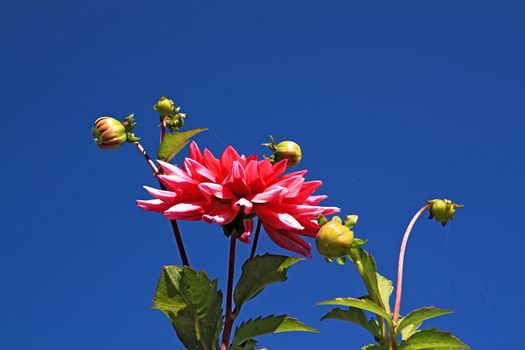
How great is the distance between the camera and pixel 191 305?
1.38 meters

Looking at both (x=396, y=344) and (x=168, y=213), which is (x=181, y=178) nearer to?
(x=168, y=213)

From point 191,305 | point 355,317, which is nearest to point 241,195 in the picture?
point 191,305

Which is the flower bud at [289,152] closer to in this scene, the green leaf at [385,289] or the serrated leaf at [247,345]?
the green leaf at [385,289]

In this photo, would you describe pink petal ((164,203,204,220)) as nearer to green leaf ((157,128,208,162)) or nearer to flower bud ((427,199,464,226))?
green leaf ((157,128,208,162))

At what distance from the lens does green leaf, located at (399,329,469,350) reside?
135 centimetres

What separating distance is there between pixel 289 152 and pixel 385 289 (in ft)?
1.40

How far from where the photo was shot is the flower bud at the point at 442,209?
166 centimetres

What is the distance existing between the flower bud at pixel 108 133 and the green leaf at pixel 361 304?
649mm

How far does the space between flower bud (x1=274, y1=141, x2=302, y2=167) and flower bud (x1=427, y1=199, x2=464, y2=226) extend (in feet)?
1.23

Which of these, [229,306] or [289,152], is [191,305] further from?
[289,152]

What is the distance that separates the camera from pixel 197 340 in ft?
4.53

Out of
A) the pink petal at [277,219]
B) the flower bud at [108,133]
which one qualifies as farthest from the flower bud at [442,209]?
the flower bud at [108,133]

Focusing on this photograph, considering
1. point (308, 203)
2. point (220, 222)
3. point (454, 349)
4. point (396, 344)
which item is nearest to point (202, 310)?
point (220, 222)

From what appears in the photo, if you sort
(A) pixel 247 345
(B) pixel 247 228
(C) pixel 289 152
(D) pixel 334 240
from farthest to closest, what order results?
(C) pixel 289 152 < (B) pixel 247 228 < (A) pixel 247 345 < (D) pixel 334 240
